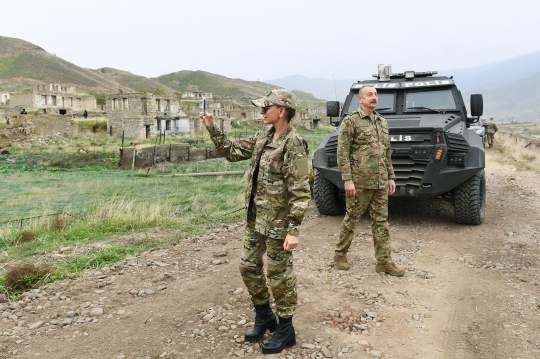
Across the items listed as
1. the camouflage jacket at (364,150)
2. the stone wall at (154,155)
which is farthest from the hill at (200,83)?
the camouflage jacket at (364,150)

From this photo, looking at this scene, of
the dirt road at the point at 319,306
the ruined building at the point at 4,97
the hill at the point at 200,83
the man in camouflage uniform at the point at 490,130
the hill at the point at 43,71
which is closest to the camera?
the dirt road at the point at 319,306

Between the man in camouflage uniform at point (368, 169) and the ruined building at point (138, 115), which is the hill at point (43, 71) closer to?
the ruined building at point (138, 115)

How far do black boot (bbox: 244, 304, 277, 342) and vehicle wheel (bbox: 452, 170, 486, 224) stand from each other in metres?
3.88

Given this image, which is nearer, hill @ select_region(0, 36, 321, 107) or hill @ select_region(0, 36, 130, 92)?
hill @ select_region(0, 36, 321, 107)

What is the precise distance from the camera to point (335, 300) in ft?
13.2

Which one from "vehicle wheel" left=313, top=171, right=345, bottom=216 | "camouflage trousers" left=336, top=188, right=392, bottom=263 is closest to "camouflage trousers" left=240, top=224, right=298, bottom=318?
"camouflage trousers" left=336, top=188, right=392, bottom=263

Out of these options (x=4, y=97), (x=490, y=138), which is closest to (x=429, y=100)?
(x=490, y=138)

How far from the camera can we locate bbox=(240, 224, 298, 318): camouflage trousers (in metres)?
3.13

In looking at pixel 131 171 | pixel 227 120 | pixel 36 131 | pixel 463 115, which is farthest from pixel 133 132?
pixel 463 115

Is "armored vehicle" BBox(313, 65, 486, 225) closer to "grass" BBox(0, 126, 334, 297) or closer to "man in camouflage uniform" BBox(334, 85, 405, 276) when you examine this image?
"man in camouflage uniform" BBox(334, 85, 405, 276)

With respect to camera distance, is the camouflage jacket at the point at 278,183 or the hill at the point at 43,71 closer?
the camouflage jacket at the point at 278,183

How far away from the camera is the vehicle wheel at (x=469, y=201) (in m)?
6.21

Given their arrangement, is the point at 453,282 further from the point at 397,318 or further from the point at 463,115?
Result: the point at 463,115

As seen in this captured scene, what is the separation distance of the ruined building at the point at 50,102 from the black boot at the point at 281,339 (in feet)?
129
